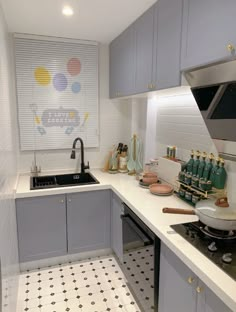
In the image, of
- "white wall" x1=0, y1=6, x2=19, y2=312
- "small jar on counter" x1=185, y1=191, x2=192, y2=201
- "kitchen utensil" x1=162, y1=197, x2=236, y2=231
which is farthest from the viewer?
"small jar on counter" x1=185, y1=191, x2=192, y2=201

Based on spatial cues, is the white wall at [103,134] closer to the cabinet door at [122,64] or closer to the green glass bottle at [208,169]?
the cabinet door at [122,64]

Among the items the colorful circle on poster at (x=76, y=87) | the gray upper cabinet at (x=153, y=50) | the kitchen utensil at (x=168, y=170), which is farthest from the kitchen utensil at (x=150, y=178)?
the colorful circle on poster at (x=76, y=87)

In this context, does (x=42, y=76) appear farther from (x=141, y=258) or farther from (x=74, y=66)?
(x=141, y=258)

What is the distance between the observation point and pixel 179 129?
2.18 metres

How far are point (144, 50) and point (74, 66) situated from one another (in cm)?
104

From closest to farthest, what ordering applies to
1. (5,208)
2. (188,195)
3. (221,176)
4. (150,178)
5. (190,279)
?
(190,279) < (5,208) < (221,176) < (188,195) < (150,178)

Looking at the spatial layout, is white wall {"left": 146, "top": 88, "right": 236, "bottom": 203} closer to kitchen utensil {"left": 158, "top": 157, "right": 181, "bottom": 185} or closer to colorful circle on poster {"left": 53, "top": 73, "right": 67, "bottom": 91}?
kitchen utensil {"left": 158, "top": 157, "right": 181, "bottom": 185}

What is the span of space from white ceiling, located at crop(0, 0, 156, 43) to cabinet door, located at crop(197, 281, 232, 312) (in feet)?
5.97

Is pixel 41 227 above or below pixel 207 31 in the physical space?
below

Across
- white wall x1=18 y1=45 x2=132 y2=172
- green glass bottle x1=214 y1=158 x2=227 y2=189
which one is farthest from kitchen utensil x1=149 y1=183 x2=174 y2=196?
white wall x1=18 y1=45 x2=132 y2=172

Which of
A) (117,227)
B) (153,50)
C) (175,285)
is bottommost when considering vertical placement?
(117,227)

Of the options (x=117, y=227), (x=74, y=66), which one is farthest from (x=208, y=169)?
(x=74, y=66)

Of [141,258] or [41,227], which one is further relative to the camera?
[41,227]

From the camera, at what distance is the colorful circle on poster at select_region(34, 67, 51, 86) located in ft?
8.46
